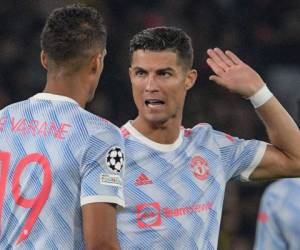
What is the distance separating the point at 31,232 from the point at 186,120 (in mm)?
4662

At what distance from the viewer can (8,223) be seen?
10.6ft

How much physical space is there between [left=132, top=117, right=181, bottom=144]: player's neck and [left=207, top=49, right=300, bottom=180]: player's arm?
1.20 feet

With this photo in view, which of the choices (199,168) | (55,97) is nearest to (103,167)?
(55,97)

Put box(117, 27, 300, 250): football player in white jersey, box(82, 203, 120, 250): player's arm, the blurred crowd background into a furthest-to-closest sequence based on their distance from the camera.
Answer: the blurred crowd background, box(117, 27, 300, 250): football player in white jersey, box(82, 203, 120, 250): player's arm

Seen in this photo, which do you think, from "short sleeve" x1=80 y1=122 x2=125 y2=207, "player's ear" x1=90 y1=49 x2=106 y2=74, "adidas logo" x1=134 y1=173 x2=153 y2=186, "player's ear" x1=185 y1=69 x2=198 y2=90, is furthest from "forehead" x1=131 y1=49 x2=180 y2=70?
"short sleeve" x1=80 y1=122 x2=125 y2=207

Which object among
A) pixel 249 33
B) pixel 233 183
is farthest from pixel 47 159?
pixel 249 33

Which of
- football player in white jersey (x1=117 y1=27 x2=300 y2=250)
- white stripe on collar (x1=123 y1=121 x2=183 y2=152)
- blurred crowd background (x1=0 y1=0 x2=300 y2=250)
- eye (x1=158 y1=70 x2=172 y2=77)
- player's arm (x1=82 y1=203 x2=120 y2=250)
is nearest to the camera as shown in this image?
player's arm (x1=82 y1=203 x2=120 y2=250)

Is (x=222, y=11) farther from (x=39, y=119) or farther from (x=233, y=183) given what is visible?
(x=39, y=119)

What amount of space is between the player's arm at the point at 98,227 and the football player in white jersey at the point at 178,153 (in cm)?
81

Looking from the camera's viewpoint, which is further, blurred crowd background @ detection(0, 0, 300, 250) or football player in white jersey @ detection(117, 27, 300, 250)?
blurred crowd background @ detection(0, 0, 300, 250)

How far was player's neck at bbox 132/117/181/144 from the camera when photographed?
13.9 ft

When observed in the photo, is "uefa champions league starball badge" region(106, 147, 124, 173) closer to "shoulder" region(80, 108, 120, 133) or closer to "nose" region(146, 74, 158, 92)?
"shoulder" region(80, 108, 120, 133)

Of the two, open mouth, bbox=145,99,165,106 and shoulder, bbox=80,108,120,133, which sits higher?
open mouth, bbox=145,99,165,106

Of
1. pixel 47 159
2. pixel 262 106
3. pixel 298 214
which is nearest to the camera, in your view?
pixel 47 159
